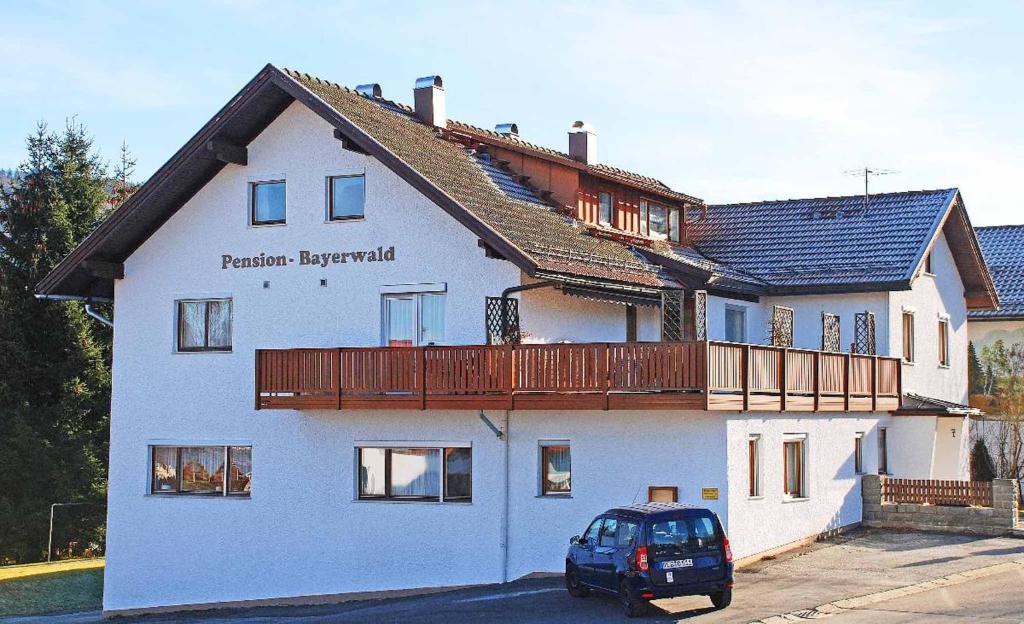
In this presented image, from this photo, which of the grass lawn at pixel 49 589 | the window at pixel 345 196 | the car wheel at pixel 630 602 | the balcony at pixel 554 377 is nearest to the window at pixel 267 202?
the window at pixel 345 196

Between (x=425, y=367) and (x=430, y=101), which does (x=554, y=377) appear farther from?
(x=430, y=101)

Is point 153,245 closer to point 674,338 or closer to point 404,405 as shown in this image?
point 404,405

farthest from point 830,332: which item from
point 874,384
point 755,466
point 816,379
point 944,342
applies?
point 944,342

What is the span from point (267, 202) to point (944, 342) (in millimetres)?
19663

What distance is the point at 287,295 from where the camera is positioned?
2912 centimetres

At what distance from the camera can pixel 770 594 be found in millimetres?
21766

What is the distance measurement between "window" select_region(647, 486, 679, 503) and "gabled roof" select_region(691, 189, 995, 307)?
35.1ft

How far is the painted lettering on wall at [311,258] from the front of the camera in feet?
92.0

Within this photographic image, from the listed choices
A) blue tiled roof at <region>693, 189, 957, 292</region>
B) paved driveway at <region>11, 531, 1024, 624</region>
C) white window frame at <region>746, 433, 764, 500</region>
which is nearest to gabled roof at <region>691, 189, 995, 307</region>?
blue tiled roof at <region>693, 189, 957, 292</region>

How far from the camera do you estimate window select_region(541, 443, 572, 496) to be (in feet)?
83.7

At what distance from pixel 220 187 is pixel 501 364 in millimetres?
8747

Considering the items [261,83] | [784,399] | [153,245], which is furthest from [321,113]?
[784,399]

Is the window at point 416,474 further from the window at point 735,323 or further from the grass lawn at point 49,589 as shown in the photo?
the grass lawn at point 49,589

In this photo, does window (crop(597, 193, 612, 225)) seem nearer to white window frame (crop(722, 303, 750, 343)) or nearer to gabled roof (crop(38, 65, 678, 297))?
gabled roof (crop(38, 65, 678, 297))
